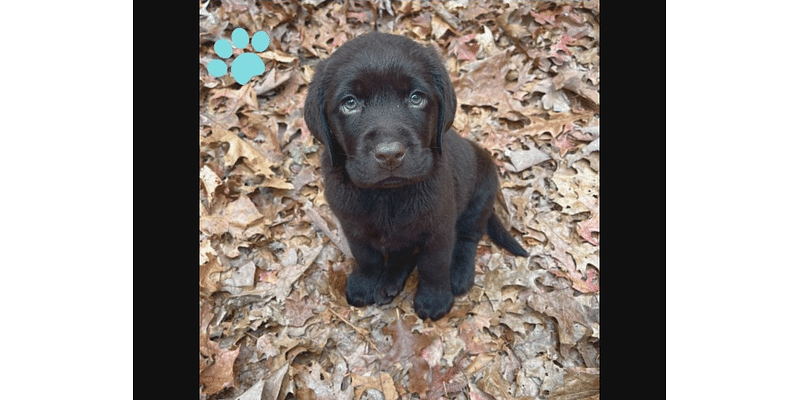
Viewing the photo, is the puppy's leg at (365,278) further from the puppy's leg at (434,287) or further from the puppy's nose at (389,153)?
the puppy's nose at (389,153)

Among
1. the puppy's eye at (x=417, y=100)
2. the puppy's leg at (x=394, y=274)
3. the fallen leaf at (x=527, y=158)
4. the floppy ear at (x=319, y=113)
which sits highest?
the puppy's eye at (x=417, y=100)

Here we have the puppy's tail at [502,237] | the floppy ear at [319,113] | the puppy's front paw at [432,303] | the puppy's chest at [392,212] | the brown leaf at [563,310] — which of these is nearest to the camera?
the floppy ear at [319,113]

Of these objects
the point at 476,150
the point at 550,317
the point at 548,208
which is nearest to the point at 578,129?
the point at 548,208

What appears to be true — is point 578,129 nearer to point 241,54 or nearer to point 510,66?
point 510,66

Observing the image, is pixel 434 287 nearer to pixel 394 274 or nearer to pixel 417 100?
pixel 394 274

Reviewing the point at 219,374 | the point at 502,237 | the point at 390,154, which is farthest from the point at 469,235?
the point at 219,374

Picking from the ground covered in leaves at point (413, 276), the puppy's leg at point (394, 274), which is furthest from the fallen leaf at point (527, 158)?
the puppy's leg at point (394, 274)

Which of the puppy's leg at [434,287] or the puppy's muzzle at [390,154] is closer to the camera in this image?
the puppy's muzzle at [390,154]
